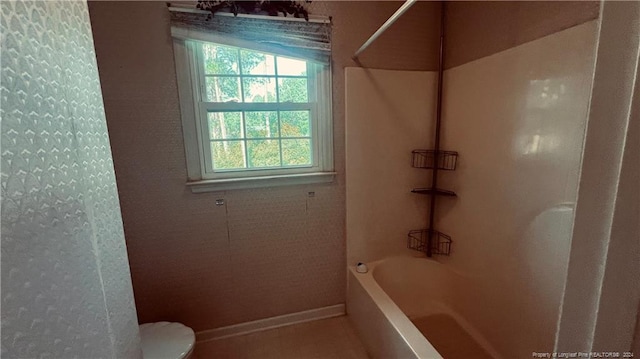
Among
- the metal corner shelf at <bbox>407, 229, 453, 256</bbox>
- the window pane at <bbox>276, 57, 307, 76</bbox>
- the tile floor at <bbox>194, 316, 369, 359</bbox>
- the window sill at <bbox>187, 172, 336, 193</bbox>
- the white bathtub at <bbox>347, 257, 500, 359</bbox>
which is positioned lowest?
the tile floor at <bbox>194, 316, 369, 359</bbox>

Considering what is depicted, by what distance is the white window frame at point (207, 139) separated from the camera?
151 centimetres

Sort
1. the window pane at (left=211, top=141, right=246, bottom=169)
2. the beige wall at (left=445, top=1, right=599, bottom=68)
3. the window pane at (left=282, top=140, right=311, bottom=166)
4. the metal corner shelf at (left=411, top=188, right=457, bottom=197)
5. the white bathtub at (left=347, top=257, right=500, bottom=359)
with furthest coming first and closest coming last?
the metal corner shelf at (left=411, top=188, right=457, bottom=197) → the window pane at (left=282, top=140, right=311, bottom=166) → the window pane at (left=211, top=141, right=246, bottom=169) → the white bathtub at (left=347, top=257, right=500, bottom=359) → the beige wall at (left=445, top=1, right=599, bottom=68)

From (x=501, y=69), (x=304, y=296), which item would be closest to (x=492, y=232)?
(x=501, y=69)

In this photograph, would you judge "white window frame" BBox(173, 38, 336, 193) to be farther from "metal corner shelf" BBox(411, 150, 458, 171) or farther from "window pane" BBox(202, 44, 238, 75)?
"metal corner shelf" BBox(411, 150, 458, 171)

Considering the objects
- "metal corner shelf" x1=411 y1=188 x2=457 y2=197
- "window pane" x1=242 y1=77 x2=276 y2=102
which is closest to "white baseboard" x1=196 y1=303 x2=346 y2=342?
"metal corner shelf" x1=411 y1=188 x2=457 y2=197

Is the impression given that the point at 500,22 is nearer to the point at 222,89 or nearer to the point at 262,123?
the point at 262,123

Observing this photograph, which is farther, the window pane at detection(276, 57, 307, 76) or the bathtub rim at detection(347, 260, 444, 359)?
the window pane at detection(276, 57, 307, 76)

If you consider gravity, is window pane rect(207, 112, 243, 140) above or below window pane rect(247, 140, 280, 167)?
above

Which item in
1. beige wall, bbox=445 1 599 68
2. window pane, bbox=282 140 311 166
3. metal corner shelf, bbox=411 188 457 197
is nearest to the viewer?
beige wall, bbox=445 1 599 68

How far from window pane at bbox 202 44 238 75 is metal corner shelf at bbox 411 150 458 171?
1.42 m

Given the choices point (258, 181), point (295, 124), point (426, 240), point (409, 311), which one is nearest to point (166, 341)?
point (258, 181)

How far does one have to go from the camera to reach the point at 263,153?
174 centimetres

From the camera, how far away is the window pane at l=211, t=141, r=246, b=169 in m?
1.67

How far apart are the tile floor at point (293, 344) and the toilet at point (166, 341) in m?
0.45
